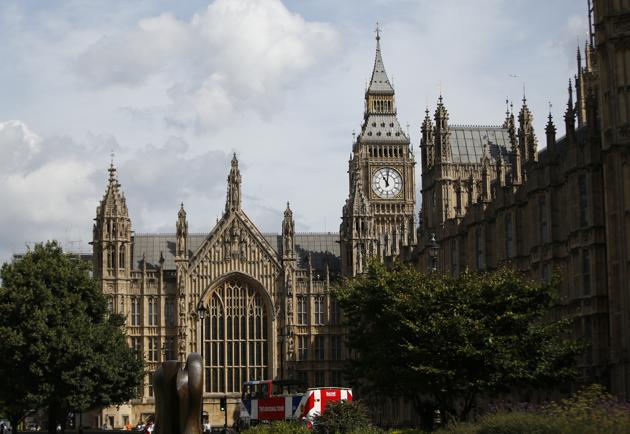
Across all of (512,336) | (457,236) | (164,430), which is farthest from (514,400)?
(164,430)

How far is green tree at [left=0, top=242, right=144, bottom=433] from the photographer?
8175cm

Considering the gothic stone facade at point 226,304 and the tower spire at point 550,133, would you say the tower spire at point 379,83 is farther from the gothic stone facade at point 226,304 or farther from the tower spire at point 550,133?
the tower spire at point 550,133

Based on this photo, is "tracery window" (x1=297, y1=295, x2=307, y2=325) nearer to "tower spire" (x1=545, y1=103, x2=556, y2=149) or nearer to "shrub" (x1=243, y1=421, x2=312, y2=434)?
"tower spire" (x1=545, y1=103, x2=556, y2=149)

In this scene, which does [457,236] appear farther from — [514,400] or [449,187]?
[514,400]

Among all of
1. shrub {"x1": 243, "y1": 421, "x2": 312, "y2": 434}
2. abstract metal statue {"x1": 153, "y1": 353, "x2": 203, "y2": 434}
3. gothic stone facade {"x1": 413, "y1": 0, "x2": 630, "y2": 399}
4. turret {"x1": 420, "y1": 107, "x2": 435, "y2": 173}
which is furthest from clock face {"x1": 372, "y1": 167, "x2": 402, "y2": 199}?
abstract metal statue {"x1": 153, "y1": 353, "x2": 203, "y2": 434}

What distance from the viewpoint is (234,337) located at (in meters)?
132

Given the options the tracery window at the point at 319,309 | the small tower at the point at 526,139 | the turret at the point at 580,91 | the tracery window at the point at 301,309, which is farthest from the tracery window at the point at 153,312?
the small tower at the point at 526,139

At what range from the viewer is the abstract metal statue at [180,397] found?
35688 millimetres

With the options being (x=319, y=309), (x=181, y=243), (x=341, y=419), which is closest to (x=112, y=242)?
(x=181, y=243)

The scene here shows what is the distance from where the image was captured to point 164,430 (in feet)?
119

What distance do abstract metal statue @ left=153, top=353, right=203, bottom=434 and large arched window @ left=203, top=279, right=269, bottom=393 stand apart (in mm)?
93312

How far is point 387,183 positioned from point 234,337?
35078 mm

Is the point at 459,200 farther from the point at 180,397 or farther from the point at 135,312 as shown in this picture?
the point at 180,397

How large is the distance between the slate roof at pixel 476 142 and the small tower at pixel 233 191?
24.9 metres
